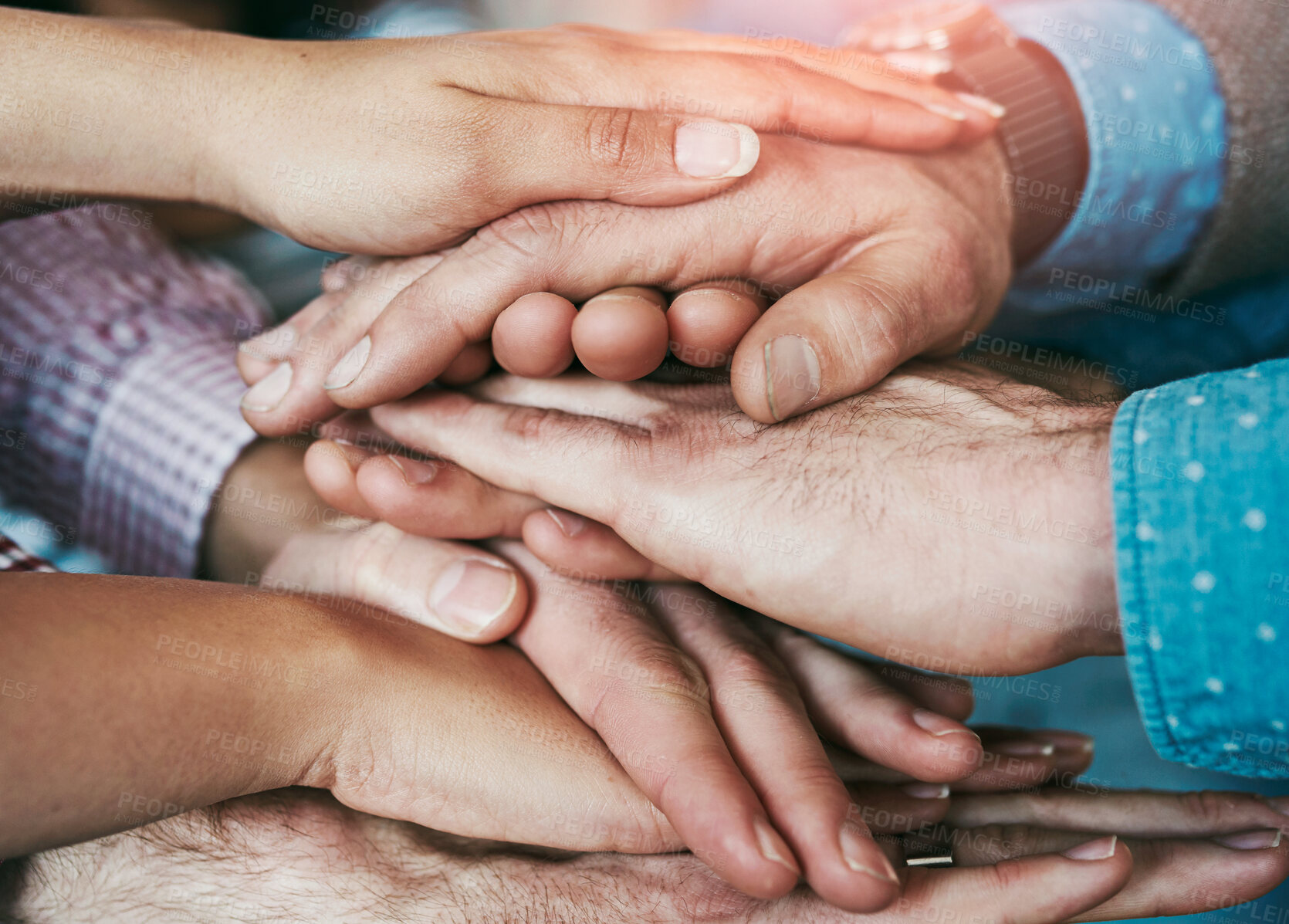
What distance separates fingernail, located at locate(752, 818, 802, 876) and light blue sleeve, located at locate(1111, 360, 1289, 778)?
11.1 inches

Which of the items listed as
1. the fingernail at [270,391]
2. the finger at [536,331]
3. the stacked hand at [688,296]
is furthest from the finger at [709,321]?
the fingernail at [270,391]

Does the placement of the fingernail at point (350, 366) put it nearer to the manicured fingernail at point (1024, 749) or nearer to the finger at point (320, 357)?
the finger at point (320, 357)

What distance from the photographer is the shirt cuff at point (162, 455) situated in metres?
1.20

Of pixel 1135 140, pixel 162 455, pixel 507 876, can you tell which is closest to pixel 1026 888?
pixel 507 876

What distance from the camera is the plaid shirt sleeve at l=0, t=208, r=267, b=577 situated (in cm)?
121

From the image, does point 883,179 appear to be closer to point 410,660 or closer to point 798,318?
point 798,318

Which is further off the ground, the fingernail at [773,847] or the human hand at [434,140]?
the human hand at [434,140]

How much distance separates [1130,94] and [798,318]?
799 mm

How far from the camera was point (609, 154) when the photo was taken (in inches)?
32.9

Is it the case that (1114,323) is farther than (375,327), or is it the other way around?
(1114,323)

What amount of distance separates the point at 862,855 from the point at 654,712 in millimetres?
200

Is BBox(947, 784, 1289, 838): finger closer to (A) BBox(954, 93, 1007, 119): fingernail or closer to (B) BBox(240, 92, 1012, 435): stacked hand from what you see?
(B) BBox(240, 92, 1012, 435): stacked hand

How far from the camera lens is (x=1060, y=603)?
2.11 ft

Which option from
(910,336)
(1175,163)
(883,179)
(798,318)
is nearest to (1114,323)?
(1175,163)
